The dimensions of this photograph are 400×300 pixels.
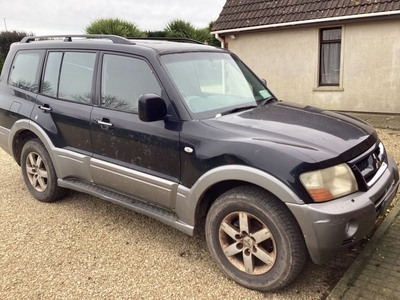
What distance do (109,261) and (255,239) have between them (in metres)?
1.40

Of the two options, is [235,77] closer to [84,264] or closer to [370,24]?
[84,264]

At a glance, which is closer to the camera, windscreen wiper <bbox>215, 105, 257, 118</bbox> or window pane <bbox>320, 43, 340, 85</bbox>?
windscreen wiper <bbox>215, 105, 257, 118</bbox>

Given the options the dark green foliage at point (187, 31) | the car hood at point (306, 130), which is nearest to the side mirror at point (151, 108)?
the car hood at point (306, 130)

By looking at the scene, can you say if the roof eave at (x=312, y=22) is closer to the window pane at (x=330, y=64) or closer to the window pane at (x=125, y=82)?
the window pane at (x=330, y=64)

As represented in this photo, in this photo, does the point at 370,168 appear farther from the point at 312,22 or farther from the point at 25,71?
the point at 312,22

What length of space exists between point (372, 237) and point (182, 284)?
1866 millimetres

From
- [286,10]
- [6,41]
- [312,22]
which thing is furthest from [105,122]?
[6,41]

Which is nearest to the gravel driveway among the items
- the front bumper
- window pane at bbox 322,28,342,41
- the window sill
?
the front bumper

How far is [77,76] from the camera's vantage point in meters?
4.14

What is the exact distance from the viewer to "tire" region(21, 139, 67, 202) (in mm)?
4570

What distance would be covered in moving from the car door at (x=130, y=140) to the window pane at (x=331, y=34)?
8781mm

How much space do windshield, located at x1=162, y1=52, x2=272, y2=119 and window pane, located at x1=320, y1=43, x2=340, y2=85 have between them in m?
7.64

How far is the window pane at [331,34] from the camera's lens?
10.8 metres

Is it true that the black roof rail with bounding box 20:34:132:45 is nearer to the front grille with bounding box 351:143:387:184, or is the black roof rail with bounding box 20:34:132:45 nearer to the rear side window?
the rear side window
